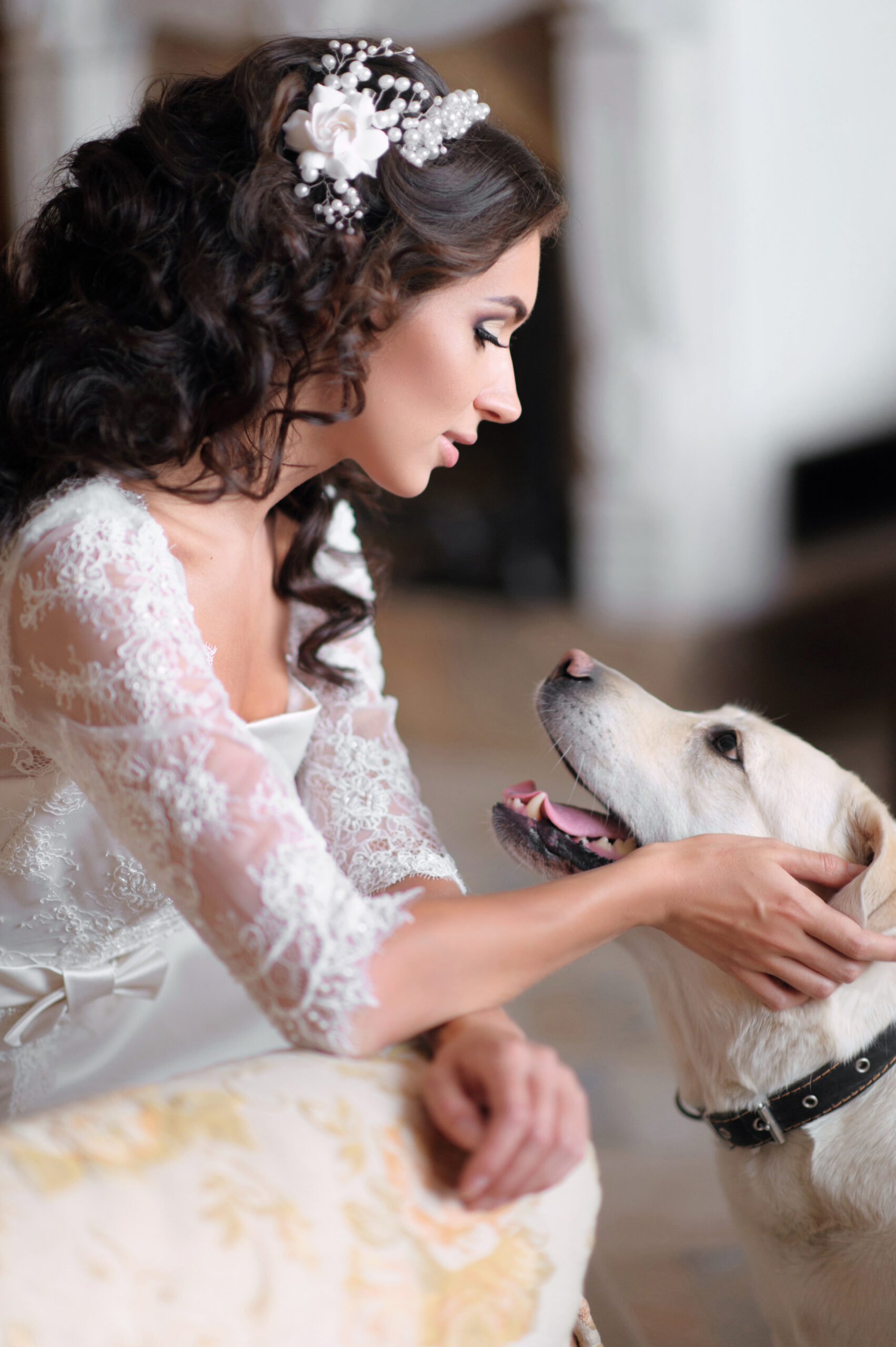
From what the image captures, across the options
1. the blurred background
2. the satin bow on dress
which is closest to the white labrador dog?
the satin bow on dress

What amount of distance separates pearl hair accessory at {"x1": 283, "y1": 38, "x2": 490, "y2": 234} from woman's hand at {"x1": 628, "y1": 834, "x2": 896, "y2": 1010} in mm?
669

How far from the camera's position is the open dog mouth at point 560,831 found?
119 cm

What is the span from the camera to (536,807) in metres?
1.20

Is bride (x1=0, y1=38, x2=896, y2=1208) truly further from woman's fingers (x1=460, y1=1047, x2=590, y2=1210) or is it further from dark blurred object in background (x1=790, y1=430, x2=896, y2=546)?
dark blurred object in background (x1=790, y1=430, x2=896, y2=546)

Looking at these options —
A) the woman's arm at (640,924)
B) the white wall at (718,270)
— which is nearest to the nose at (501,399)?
the woman's arm at (640,924)

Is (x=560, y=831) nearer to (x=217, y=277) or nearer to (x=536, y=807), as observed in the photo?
(x=536, y=807)

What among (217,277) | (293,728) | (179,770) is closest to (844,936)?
(179,770)

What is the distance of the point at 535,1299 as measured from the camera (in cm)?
71

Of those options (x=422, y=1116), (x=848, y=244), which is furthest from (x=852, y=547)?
(x=422, y=1116)

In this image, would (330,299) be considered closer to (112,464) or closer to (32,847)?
(112,464)

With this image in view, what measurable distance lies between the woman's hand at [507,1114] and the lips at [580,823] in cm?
46

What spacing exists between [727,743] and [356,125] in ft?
2.48

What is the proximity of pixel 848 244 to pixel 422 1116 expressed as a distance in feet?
13.3

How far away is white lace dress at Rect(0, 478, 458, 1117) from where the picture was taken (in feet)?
2.57
